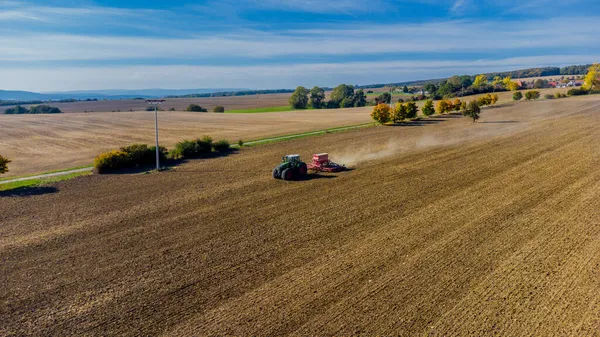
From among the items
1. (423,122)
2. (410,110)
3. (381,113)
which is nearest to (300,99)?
(410,110)

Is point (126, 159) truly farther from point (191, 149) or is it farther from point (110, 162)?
point (191, 149)

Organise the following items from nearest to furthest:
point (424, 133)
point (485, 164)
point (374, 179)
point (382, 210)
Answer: point (382, 210), point (374, 179), point (485, 164), point (424, 133)

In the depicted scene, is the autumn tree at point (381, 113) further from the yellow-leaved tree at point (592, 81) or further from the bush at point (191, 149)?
the yellow-leaved tree at point (592, 81)

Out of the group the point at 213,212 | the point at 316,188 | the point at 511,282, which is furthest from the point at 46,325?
the point at 316,188

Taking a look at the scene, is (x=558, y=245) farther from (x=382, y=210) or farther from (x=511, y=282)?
(x=382, y=210)

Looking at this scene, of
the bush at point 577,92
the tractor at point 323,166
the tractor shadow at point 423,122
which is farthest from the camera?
the bush at point 577,92

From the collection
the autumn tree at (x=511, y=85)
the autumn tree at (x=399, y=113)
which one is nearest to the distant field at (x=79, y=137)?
the autumn tree at (x=399, y=113)
